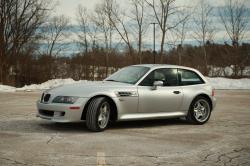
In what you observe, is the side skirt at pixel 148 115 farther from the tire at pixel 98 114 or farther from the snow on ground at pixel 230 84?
the snow on ground at pixel 230 84

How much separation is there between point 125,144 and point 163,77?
2595 mm

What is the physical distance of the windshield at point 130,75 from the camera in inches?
272

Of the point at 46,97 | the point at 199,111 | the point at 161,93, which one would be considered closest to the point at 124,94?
the point at 161,93

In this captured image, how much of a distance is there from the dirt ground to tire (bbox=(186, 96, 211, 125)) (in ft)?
0.75

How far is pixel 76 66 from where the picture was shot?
42781 millimetres

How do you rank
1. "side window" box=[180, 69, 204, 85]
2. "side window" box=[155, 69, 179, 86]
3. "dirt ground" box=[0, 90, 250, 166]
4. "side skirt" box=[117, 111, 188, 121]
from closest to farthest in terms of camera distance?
"dirt ground" box=[0, 90, 250, 166], "side skirt" box=[117, 111, 188, 121], "side window" box=[155, 69, 179, 86], "side window" box=[180, 69, 204, 85]

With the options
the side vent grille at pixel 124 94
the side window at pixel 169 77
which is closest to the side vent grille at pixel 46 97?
the side vent grille at pixel 124 94

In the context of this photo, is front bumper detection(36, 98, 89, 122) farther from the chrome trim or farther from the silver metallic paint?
the chrome trim

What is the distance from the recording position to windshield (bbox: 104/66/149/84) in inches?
272

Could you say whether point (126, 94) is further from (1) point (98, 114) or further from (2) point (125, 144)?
(2) point (125, 144)

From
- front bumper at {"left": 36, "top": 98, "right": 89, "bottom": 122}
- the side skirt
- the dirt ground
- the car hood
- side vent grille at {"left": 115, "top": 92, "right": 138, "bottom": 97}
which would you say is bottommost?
the dirt ground

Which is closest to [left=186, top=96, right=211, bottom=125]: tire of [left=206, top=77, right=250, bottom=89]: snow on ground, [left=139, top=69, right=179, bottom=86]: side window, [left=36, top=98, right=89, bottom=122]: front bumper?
[left=139, top=69, right=179, bottom=86]: side window

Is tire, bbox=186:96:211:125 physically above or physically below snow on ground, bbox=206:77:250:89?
below

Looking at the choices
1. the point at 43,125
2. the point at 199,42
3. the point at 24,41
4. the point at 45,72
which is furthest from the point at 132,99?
the point at 199,42
